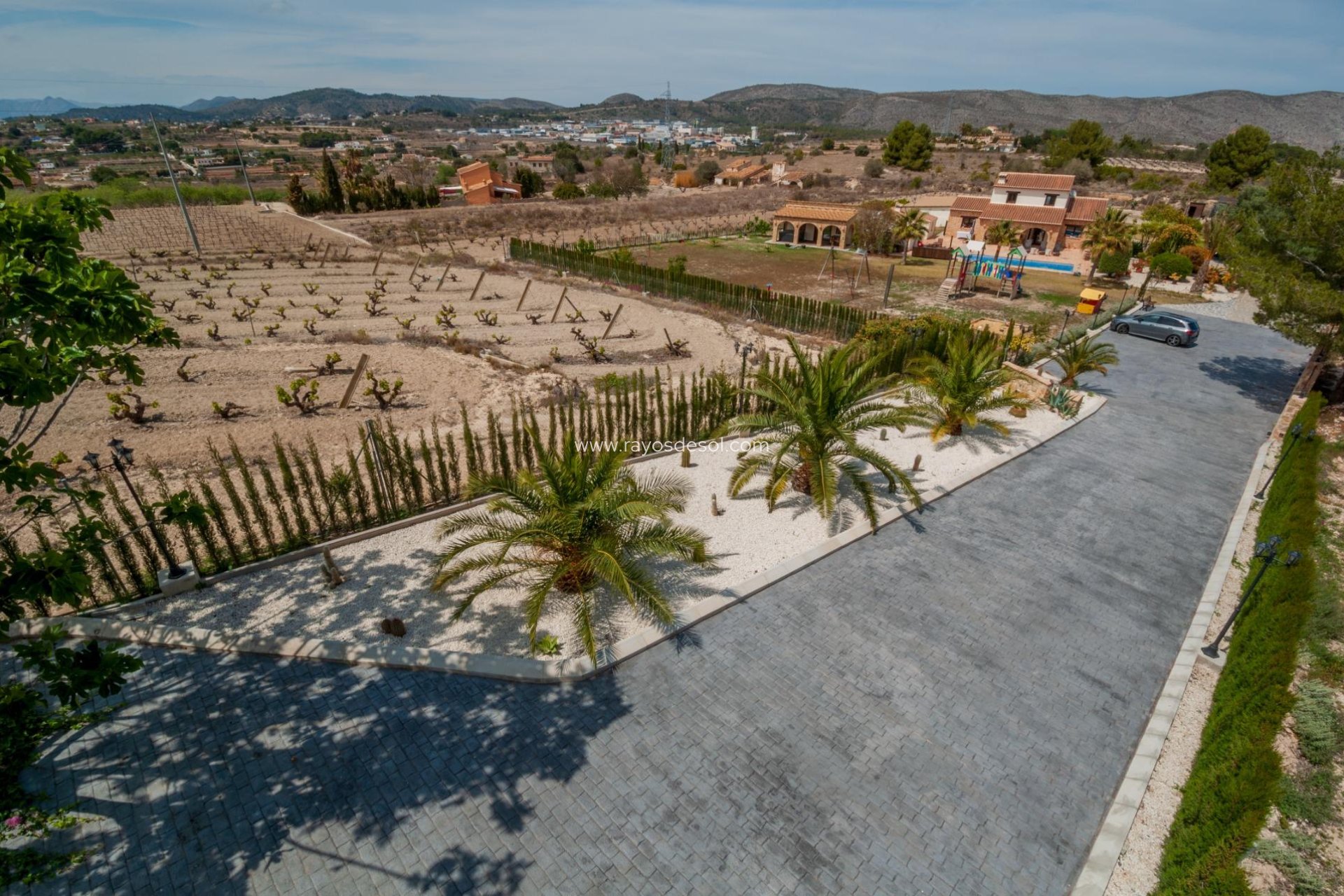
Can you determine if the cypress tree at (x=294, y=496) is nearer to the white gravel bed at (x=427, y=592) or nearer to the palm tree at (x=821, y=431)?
the white gravel bed at (x=427, y=592)

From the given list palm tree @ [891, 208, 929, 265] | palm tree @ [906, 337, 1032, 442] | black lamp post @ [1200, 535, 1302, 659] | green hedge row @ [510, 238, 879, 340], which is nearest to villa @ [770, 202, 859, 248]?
palm tree @ [891, 208, 929, 265]

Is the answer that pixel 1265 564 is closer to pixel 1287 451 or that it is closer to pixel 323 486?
pixel 1287 451

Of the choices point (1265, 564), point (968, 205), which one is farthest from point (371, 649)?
point (968, 205)

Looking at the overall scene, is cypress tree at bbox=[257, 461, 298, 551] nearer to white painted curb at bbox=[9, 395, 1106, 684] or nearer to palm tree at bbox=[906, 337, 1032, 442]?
white painted curb at bbox=[9, 395, 1106, 684]

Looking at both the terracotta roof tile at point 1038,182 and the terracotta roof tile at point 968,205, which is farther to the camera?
the terracotta roof tile at point 968,205

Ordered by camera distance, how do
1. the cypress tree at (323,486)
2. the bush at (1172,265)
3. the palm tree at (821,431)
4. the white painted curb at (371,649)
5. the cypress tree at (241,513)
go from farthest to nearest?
the bush at (1172,265)
the palm tree at (821,431)
the cypress tree at (323,486)
the cypress tree at (241,513)
the white painted curb at (371,649)

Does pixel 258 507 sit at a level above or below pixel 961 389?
below

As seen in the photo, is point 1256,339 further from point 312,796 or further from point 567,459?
point 312,796

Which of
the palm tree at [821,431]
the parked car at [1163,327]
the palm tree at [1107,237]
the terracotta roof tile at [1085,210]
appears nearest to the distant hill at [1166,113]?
the terracotta roof tile at [1085,210]
